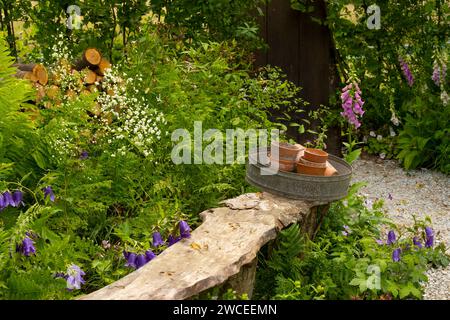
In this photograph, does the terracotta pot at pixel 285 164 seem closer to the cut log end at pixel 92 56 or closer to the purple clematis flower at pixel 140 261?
the purple clematis flower at pixel 140 261

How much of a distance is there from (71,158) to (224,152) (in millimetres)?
983

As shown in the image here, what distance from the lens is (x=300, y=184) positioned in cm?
378

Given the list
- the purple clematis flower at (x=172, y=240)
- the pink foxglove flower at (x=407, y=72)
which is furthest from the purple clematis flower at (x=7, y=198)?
the pink foxglove flower at (x=407, y=72)

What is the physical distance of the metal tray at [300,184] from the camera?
3.77 m

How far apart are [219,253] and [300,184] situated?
2.85ft

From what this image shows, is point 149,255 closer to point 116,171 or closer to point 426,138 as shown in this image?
point 116,171

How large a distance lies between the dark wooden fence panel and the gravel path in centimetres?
47

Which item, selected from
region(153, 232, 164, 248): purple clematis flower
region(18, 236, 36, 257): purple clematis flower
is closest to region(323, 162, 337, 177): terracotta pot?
region(153, 232, 164, 248): purple clematis flower

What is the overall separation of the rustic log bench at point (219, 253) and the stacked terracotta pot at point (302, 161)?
0.64 ft

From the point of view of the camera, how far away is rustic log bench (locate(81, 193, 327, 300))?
2725 mm

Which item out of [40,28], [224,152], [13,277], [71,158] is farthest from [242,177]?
[40,28]

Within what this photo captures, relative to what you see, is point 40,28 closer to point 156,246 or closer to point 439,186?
point 156,246

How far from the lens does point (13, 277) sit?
9.37 ft

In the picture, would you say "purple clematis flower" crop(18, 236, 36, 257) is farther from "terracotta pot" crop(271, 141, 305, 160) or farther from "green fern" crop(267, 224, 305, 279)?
"terracotta pot" crop(271, 141, 305, 160)
